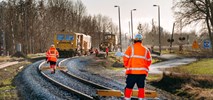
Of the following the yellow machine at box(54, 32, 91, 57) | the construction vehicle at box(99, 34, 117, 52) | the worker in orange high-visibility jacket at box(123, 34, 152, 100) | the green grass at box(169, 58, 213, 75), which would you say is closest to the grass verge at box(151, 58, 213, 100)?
the worker in orange high-visibility jacket at box(123, 34, 152, 100)

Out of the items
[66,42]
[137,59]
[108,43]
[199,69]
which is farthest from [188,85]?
[108,43]

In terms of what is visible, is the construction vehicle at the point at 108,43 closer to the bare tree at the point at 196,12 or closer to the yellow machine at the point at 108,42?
the yellow machine at the point at 108,42

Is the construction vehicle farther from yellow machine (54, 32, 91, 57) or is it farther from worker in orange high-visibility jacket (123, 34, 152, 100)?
worker in orange high-visibility jacket (123, 34, 152, 100)

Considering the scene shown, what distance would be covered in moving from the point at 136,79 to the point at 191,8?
108 feet

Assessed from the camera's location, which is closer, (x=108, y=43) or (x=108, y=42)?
(x=108, y=43)

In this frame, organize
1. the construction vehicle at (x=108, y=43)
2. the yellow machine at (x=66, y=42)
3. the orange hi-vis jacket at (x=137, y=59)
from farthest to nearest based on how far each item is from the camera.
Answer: the construction vehicle at (x=108, y=43), the yellow machine at (x=66, y=42), the orange hi-vis jacket at (x=137, y=59)

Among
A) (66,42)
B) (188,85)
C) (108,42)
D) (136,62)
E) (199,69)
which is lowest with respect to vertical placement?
(199,69)

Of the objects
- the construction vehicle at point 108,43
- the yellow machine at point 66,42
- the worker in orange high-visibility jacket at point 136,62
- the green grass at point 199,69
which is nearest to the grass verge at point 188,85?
the worker in orange high-visibility jacket at point 136,62

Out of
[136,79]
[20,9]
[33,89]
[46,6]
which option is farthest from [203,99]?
[46,6]

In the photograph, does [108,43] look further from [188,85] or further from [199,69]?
[188,85]

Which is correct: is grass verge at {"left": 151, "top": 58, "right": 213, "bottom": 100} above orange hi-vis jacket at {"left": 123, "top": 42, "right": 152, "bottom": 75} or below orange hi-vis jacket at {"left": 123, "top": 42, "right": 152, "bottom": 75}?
below

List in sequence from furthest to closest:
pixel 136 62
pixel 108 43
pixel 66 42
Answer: pixel 108 43, pixel 66 42, pixel 136 62

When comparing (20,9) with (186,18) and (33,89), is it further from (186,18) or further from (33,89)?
(33,89)

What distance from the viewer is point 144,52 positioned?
8.15m
